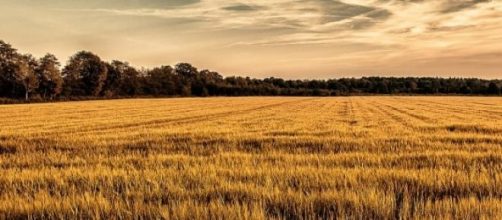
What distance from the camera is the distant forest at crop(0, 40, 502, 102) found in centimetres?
10294

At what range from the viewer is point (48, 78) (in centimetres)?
10750

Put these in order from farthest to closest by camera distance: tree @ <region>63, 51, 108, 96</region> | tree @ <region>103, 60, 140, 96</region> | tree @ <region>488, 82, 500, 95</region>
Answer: tree @ <region>488, 82, 500, 95</region> < tree @ <region>103, 60, 140, 96</region> < tree @ <region>63, 51, 108, 96</region>

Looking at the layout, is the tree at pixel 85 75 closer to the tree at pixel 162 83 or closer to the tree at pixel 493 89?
the tree at pixel 162 83

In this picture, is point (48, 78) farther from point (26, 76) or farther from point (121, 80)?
point (121, 80)

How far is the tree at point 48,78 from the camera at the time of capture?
107688 millimetres

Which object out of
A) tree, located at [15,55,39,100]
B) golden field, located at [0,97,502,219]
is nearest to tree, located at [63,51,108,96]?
tree, located at [15,55,39,100]

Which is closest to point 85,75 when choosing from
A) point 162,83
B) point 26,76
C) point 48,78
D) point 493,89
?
point 48,78

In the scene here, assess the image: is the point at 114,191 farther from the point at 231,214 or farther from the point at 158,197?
the point at 231,214

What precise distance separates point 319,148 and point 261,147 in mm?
1613

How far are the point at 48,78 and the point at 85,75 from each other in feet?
43.7

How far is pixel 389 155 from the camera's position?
34.5 ft

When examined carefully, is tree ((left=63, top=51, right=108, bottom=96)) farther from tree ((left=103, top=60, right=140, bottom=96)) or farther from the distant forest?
tree ((left=103, top=60, right=140, bottom=96))

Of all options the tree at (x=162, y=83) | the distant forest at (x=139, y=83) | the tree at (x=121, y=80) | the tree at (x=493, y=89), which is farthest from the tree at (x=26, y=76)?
the tree at (x=493, y=89)

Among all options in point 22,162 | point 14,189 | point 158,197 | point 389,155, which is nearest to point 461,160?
point 389,155
